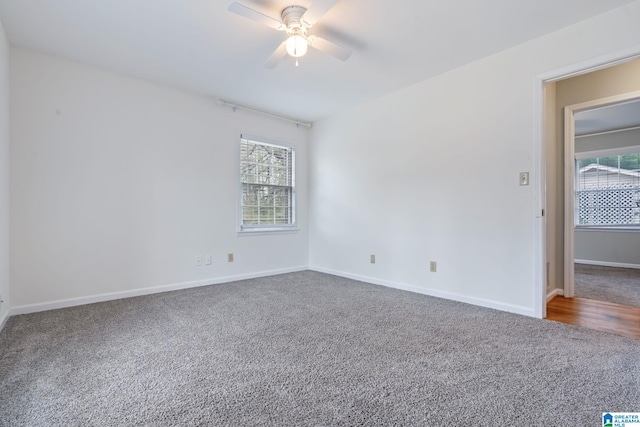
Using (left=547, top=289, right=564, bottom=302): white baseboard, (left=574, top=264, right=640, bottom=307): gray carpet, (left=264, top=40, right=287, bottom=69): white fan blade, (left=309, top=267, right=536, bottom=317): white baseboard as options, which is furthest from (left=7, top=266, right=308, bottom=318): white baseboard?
(left=574, top=264, right=640, bottom=307): gray carpet

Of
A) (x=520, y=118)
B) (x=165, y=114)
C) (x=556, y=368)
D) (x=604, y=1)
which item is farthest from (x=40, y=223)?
(x=604, y=1)

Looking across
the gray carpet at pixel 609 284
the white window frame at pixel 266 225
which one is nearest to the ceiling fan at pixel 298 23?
the white window frame at pixel 266 225

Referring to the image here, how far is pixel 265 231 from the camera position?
14.4ft

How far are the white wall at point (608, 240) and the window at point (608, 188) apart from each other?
157 mm

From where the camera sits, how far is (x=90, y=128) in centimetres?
307

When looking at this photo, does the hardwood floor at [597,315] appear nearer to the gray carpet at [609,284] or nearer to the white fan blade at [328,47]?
the gray carpet at [609,284]

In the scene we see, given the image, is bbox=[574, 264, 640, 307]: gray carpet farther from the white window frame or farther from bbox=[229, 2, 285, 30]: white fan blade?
bbox=[229, 2, 285, 30]: white fan blade

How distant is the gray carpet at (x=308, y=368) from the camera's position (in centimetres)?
136

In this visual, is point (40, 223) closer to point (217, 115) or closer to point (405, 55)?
point (217, 115)

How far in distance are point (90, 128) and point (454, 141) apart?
369 centimetres

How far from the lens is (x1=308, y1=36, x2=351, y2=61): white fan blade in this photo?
2252 mm

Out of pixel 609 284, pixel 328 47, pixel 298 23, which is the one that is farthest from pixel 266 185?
pixel 609 284

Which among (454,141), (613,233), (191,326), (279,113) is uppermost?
(279,113)

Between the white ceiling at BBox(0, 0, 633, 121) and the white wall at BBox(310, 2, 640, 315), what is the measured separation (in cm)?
20
